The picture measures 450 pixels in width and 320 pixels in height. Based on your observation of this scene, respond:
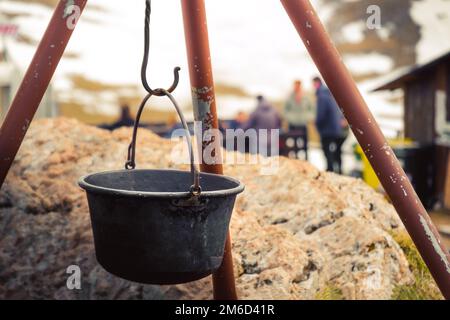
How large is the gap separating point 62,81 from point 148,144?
51.6 meters

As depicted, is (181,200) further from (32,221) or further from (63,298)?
(32,221)

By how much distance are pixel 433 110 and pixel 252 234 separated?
7998 millimetres

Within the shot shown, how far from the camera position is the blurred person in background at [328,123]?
1084cm

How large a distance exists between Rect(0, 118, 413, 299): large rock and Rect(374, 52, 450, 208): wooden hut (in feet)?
19.5

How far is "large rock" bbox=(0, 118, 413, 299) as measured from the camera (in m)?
3.77

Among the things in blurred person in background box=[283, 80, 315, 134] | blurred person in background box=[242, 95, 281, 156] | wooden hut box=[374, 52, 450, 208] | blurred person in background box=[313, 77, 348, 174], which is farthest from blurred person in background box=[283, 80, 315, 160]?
wooden hut box=[374, 52, 450, 208]

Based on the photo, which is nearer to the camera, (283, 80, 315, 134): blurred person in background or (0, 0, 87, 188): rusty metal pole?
(0, 0, 87, 188): rusty metal pole

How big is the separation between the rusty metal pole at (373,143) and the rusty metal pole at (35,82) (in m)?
1.04

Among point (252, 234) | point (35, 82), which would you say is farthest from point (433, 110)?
point (35, 82)

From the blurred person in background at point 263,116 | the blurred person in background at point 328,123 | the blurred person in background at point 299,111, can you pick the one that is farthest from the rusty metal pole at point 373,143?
the blurred person in background at point 299,111

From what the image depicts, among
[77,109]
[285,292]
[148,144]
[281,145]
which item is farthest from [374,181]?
[77,109]

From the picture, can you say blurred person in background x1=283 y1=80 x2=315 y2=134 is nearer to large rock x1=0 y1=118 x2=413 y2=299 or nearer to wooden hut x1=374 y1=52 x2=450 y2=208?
wooden hut x1=374 y1=52 x2=450 y2=208

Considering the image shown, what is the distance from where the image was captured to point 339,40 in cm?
5769

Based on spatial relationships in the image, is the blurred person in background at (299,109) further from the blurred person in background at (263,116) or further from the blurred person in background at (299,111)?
the blurred person in background at (263,116)
